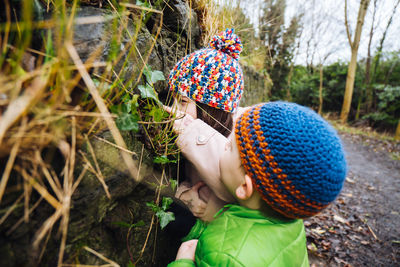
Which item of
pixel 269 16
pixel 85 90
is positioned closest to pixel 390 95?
pixel 269 16

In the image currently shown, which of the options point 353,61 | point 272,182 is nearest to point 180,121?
point 272,182

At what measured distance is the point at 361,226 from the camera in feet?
10.6

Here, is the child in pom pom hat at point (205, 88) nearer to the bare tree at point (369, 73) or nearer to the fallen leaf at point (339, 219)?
the fallen leaf at point (339, 219)

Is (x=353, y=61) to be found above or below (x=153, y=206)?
above

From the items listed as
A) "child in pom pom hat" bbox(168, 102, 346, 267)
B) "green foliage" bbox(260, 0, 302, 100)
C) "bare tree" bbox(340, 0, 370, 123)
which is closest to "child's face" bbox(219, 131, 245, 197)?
"child in pom pom hat" bbox(168, 102, 346, 267)

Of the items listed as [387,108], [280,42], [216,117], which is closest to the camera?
[216,117]

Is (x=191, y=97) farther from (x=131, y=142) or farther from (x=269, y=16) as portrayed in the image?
(x=269, y=16)

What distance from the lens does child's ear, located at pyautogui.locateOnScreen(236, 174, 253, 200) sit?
1069mm

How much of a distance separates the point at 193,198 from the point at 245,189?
0.59 meters

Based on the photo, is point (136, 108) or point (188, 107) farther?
point (188, 107)

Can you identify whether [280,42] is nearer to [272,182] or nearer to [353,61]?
[353,61]

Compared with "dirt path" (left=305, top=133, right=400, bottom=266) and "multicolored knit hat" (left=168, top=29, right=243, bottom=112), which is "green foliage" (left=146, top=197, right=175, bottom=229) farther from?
"dirt path" (left=305, top=133, right=400, bottom=266)

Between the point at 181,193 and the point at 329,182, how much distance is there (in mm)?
975

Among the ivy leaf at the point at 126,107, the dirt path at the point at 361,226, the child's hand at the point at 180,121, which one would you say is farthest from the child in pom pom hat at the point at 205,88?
the dirt path at the point at 361,226
